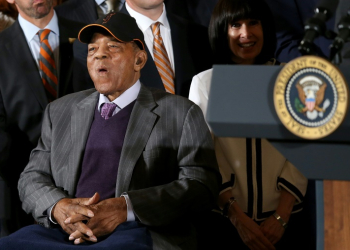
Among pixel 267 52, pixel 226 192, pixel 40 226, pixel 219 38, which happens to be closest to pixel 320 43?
pixel 267 52

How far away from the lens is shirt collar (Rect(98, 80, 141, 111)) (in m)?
2.12

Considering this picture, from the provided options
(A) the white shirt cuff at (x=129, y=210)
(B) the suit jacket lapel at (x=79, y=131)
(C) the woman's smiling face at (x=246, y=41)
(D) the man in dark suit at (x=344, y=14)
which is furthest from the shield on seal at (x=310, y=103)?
(C) the woman's smiling face at (x=246, y=41)

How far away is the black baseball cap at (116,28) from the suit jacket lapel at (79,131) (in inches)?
9.5

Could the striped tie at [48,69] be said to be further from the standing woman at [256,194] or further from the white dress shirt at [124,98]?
the standing woman at [256,194]

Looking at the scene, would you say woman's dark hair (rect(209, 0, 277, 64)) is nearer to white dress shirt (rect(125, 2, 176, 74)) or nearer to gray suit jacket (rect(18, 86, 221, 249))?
white dress shirt (rect(125, 2, 176, 74))

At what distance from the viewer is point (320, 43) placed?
104 inches

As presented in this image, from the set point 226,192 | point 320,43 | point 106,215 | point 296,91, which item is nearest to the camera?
A: point 296,91

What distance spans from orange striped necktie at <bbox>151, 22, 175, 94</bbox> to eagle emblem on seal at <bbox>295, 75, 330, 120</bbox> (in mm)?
1523

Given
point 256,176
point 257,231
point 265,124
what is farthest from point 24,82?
point 265,124

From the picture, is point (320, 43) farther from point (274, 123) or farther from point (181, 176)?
point (274, 123)

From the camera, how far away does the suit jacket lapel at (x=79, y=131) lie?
202 centimetres

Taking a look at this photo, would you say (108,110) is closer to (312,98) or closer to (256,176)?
(256,176)

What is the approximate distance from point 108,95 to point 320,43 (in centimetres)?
107

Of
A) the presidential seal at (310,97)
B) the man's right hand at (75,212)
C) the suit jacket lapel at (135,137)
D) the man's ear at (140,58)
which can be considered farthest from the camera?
the man's ear at (140,58)
